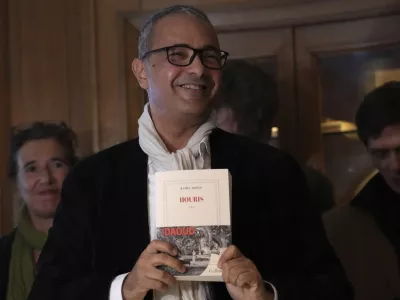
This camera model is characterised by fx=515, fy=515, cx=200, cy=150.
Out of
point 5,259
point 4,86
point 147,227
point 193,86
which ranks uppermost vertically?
point 4,86

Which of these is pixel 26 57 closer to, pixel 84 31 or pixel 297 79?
pixel 84 31

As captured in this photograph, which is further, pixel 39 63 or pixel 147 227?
pixel 39 63

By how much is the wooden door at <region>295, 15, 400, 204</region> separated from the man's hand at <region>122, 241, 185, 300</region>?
69 cm

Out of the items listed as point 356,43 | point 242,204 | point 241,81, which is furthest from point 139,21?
point 242,204

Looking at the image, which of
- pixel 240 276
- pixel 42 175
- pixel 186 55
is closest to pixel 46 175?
pixel 42 175

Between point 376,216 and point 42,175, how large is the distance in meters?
0.87

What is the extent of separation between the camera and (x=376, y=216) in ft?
4.26

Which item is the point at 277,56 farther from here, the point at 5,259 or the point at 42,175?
the point at 5,259

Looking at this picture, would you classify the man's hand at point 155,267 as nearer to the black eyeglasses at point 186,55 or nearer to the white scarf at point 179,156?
the white scarf at point 179,156

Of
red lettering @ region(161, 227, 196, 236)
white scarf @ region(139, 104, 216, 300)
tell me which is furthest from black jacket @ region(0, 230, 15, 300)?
red lettering @ region(161, 227, 196, 236)

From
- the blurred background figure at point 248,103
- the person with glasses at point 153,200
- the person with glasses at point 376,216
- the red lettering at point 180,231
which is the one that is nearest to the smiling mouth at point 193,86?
the person with glasses at point 153,200

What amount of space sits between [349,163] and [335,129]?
96 millimetres

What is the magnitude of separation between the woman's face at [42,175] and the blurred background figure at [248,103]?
1.47 ft

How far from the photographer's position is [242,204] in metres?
0.94
